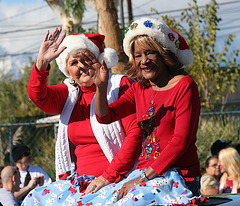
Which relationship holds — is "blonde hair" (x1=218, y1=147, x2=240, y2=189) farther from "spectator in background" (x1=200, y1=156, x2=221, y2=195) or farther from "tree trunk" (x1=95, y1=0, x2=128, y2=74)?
"tree trunk" (x1=95, y1=0, x2=128, y2=74)

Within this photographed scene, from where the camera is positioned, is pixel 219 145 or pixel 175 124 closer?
pixel 175 124

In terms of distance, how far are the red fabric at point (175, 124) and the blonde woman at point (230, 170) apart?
2896mm

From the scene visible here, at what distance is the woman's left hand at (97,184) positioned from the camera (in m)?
2.78

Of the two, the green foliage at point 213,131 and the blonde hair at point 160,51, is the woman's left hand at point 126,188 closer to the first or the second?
the blonde hair at point 160,51

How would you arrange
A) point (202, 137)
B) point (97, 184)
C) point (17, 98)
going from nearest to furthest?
point (97, 184) → point (202, 137) → point (17, 98)

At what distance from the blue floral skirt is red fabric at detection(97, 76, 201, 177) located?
0.28 ft

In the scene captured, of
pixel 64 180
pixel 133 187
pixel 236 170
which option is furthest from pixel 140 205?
pixel 236 170

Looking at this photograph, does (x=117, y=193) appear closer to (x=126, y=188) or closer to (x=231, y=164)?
(x=126, y=188)

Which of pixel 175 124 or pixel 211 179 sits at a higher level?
pixel 175 124

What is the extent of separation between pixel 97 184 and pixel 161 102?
0.70 meters

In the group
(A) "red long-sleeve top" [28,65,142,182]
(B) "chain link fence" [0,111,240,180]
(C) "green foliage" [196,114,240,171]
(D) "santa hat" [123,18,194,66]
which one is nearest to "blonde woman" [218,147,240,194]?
(A) "red long-sleeve top" [28,65,142,182]

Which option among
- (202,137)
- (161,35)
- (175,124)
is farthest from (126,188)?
(202,137)

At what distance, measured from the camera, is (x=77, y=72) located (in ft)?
10.6

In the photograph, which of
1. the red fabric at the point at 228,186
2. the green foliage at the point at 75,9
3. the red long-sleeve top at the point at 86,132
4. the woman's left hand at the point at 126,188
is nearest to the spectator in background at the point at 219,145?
the red fabric at the point at 228,186
